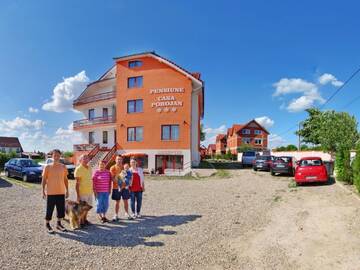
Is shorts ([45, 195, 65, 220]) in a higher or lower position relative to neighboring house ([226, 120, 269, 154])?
lower

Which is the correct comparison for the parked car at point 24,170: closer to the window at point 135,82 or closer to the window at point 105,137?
the window at point 105,137

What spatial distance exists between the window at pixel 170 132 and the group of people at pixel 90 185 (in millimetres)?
17992

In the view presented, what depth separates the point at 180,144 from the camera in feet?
88.5

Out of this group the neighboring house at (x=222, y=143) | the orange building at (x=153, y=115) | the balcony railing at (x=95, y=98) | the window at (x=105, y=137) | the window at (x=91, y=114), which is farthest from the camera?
the neighboring house at (x=222, y=143)

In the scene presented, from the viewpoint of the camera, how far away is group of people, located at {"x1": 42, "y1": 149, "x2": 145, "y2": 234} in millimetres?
7348

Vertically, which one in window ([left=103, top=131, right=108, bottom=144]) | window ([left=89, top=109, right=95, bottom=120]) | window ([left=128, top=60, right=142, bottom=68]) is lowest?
window ([left=103, top=131, right=108, bottom=144])

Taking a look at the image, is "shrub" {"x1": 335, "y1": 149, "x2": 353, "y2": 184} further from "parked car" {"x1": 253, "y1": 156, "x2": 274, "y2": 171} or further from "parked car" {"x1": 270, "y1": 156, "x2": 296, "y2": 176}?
"parked car" {"x1": 253, "y1": 156, "x2": 274, "y2": 171}

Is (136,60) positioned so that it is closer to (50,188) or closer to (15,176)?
(15,176)

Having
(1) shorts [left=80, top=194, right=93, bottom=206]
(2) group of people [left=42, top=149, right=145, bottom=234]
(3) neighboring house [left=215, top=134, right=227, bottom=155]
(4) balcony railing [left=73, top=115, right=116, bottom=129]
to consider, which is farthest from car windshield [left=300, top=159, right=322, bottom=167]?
(3) neighboring house [left=215, top=134, right=227, bottom=155]

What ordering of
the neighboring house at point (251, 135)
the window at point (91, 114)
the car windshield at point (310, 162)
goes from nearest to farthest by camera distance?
the car windshield at point (310, 162) → the window at point (91, 114) → the neighboring house at point (251, 135)

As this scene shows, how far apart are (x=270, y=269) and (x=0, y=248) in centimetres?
521

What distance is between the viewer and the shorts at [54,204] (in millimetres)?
7336

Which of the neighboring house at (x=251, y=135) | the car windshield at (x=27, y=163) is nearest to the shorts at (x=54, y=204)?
the car windshield at (x=27, y=163)

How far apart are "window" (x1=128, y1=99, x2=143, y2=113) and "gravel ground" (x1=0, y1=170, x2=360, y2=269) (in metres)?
18.4
